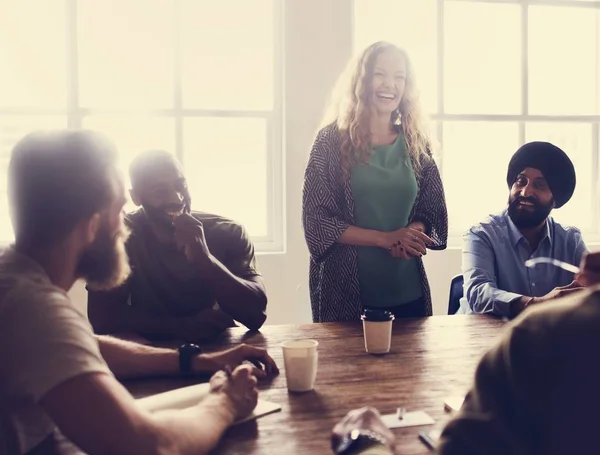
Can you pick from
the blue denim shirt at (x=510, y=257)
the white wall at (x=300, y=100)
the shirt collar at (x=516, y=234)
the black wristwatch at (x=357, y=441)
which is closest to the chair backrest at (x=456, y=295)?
the blue denim shirt at (x=510, y=257)

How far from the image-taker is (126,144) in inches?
148

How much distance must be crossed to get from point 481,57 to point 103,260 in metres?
3.66

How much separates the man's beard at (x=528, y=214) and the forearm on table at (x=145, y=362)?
5.23 ft

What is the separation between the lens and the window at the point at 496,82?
13.6ft

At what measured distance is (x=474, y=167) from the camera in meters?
4.25

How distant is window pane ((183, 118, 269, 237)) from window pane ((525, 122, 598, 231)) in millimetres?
2010

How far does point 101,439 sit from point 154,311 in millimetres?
1243

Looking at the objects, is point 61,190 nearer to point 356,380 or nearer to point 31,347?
point 31,347

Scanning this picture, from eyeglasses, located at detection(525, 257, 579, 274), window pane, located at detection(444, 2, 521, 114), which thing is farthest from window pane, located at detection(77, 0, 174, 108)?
eyeglasses, located at detection(525, 257, 579, 274)

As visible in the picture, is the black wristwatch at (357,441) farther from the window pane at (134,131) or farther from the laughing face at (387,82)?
the window pane at (134,131)

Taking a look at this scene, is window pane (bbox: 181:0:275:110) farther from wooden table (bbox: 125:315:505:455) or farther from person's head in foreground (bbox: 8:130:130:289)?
person's head in foreground (bbox: 8:130:130:289)

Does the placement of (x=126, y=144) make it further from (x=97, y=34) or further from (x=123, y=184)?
(x=123, y=184)

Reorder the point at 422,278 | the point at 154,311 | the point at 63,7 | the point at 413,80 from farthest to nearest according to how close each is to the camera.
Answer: the point at 63,7 → the point at 413,80 → the point at 422,278 → the point at 154,311

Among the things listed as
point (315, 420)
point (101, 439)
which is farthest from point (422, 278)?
point (101, 439)
